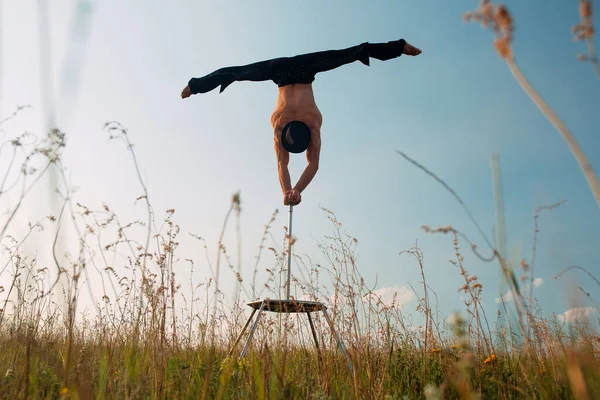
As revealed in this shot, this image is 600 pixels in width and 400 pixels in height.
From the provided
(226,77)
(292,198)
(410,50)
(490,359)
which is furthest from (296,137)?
(490,359)

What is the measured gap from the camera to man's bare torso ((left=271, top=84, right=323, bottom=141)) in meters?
5.15

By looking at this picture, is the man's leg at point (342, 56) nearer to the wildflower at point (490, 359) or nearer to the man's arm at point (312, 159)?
the man's arm at point (312, 159)

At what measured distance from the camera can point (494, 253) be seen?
1287mm

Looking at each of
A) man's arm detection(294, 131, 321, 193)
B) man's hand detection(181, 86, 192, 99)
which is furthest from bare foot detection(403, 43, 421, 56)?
man's hand detection(181, 86, 192, 99)

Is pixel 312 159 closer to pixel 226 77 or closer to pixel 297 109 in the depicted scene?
pixel 297 109

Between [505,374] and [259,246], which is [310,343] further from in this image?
[259,246]

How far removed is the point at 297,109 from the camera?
16.9 ft

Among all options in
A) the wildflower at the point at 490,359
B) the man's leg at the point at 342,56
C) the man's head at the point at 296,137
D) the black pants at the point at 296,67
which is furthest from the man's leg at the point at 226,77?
the wildflower at the point at 490,359

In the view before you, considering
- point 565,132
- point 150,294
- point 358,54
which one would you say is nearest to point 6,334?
point 150,294

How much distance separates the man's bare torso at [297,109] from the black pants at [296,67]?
4.7 inches

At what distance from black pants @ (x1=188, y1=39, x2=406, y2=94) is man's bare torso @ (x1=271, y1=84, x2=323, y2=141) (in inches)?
4.7

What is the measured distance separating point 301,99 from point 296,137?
0.46m

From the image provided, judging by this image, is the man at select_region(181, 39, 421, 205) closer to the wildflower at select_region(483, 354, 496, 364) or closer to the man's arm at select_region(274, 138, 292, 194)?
the man's arm at select_region(274, 138, 292, 194)

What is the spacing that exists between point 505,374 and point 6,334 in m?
5.13
